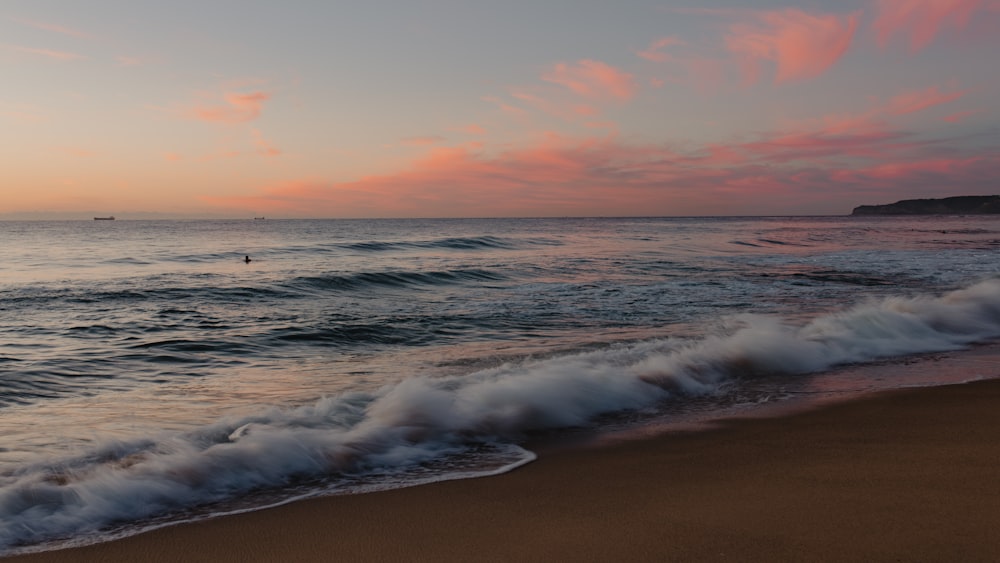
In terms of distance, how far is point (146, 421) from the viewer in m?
5.68

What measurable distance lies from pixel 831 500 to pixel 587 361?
4281 millimetres

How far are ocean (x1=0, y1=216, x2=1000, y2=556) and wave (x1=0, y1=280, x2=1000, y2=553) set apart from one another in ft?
0.06

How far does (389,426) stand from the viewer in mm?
5164

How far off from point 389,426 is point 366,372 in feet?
9.66

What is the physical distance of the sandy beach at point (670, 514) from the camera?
292 cm

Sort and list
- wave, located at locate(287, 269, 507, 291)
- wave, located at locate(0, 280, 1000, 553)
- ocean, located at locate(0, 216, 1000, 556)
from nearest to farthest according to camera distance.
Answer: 1. wave, located at locate(0, 280, 1000, 553)
2. ocean, located at locate(0, 216, 1000, 556)
3. wave, located at locate(287, 269, 507, 291)

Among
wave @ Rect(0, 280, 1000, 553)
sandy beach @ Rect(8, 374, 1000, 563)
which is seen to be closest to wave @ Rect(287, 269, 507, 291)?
wave @ Rect(0, 280, 1000, 553)

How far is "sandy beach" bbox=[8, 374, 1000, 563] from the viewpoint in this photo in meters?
2.92

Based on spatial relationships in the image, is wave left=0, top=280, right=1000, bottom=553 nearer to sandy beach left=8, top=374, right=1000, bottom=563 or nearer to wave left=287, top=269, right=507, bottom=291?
sandy beach left=8, top=374, right=1000, bottom=563

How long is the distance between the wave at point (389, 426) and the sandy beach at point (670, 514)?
526mm

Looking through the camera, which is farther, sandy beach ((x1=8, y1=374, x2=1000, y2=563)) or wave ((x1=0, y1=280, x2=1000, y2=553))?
wave ((x1=0, y1=280, x2=1000, y2=553))

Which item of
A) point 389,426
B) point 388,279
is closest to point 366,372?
point 389,426

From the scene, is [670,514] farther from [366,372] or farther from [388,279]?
[388,279]

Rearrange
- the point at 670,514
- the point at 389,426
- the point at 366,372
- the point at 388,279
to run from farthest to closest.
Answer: the point at 388,279
the point at 366,372
the point at 389,426
the point at 670,514
